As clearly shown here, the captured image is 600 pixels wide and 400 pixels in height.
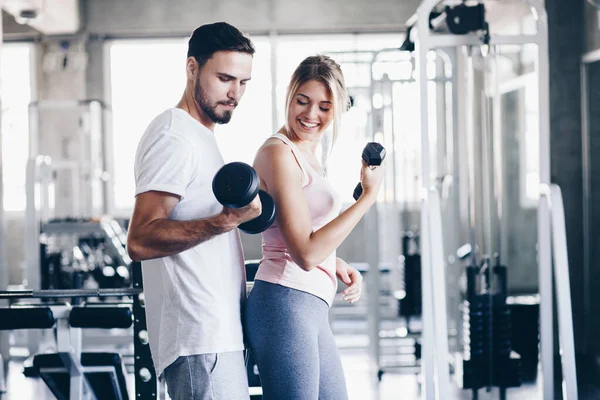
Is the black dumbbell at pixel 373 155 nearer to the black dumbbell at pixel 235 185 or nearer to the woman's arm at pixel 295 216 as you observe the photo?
the woman's arm at pixel 295 216

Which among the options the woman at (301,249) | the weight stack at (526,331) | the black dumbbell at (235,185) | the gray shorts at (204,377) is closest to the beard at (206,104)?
the woman at (301,249)

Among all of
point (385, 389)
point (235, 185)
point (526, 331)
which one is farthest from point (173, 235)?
point (526, 331)

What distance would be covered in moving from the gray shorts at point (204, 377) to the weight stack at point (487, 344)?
2.36m

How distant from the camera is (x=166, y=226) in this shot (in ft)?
4.08

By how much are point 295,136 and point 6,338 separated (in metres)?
3.43

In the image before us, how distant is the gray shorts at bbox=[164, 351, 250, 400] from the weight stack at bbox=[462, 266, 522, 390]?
7.76 ft

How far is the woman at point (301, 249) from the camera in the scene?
1.38m

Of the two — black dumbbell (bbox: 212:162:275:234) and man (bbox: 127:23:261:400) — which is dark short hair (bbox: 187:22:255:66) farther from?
black dumbbell (bbox: 212:162:275:234)

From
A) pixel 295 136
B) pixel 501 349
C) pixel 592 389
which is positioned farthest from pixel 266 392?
pixel 592 389

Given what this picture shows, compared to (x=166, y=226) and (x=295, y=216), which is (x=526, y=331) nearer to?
(x=295, y=216)

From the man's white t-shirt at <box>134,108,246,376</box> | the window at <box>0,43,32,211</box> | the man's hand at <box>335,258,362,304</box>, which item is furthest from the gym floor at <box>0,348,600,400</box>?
the window at <box>0,43,32,211</box>

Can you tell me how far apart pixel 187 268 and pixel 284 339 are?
0.86 feet

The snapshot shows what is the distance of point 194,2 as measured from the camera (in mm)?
7016

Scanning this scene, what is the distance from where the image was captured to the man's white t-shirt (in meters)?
1.27
